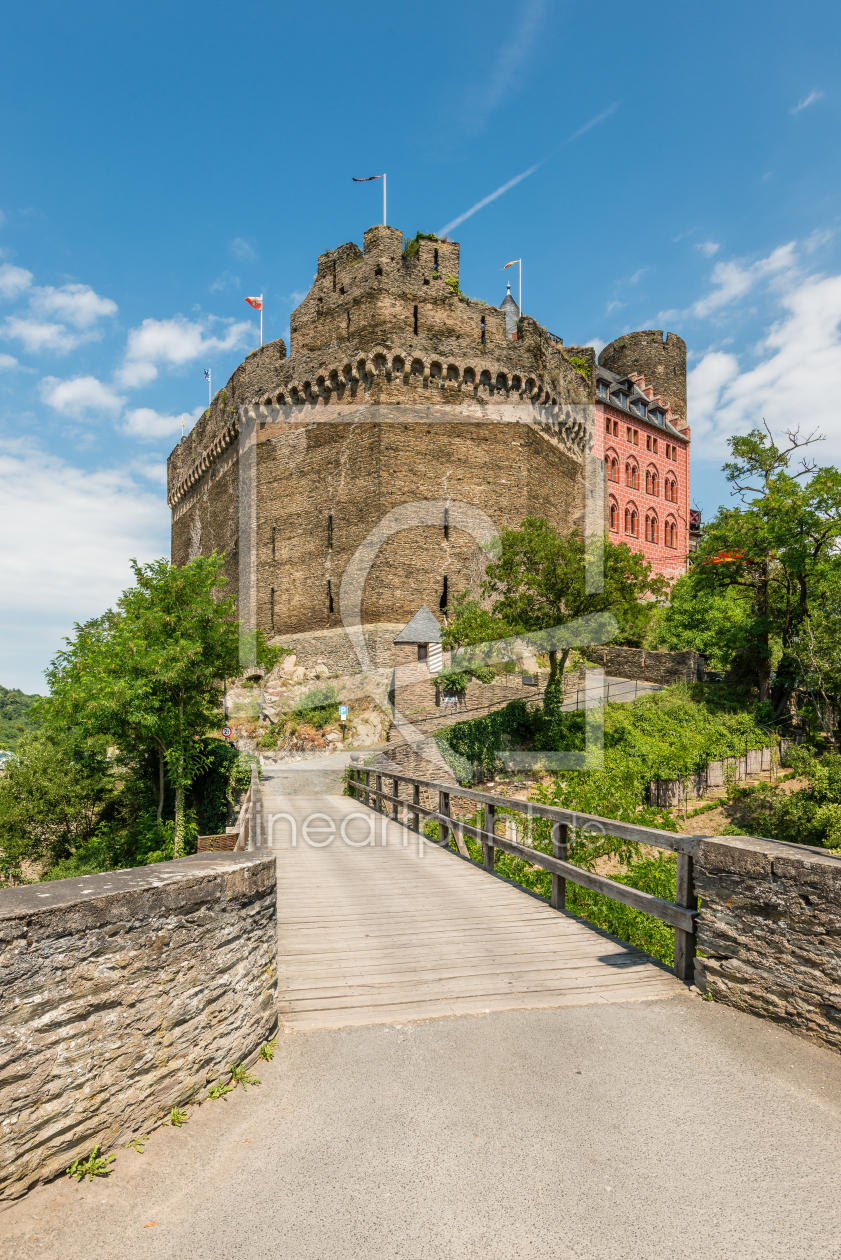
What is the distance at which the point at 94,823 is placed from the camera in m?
25.1

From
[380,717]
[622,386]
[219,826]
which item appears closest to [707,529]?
[380,717]

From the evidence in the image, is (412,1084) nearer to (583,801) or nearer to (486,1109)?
(486,1109)

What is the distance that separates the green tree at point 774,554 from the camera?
20.9 metres

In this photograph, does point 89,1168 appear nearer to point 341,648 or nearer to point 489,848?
point 489,848

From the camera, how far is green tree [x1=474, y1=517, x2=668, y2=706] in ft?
67.3

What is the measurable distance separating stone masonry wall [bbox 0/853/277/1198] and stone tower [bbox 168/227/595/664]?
2263cm

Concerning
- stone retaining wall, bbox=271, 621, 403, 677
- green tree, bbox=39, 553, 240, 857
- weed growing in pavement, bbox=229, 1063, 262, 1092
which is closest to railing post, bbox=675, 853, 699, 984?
weed growing in pavement, bbox=229, 1063, 262, 1092

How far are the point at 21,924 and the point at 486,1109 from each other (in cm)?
199

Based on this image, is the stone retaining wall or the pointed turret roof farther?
the pointed turret roof

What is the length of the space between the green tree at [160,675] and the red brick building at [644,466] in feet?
85.6

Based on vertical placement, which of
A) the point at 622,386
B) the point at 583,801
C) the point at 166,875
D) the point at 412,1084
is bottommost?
→ the point at 583,801

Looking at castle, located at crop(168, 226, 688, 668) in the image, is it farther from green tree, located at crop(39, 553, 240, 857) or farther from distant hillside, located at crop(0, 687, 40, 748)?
distant hillside, located at crop(0, 687, 40, 748)

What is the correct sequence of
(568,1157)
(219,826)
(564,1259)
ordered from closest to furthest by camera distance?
(564,1259) → (568,1157) → (219,826)

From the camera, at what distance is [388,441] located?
1040 inches
